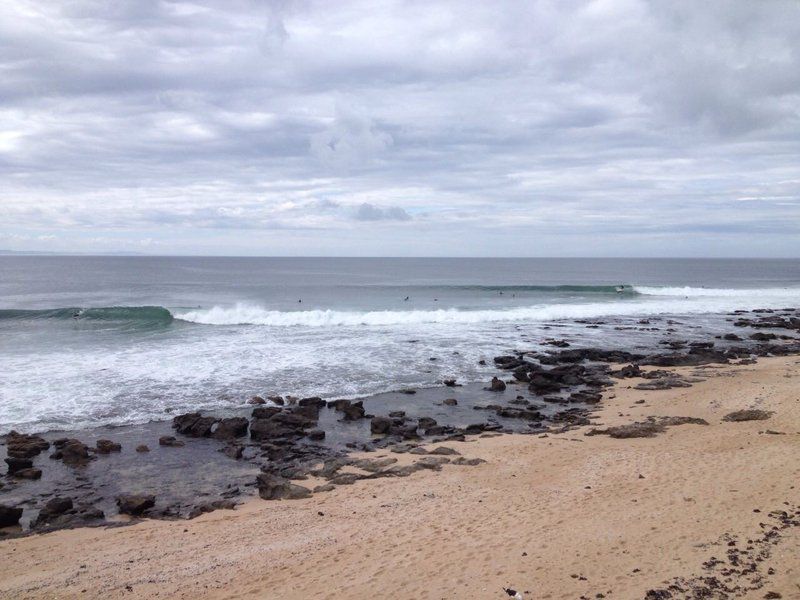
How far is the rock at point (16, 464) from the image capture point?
38.1ft

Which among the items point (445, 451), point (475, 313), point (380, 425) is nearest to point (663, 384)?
point (445, 451)

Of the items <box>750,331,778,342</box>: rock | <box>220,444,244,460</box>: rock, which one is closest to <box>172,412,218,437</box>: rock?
<box>220,444,244,460</box>: rock

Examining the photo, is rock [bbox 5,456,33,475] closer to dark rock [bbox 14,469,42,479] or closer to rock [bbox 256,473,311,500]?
dark rock [bbox 14,469,42,479]

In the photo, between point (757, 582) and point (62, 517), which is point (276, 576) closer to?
point (62, 517)

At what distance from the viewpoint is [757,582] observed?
640 centimetres

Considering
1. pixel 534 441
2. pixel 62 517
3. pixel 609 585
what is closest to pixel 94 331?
pixel 62 517

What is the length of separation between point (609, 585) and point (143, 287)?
211 feet

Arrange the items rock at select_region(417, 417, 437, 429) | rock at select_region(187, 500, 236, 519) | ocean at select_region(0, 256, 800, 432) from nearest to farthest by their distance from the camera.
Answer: rock at select_region(187, 500, 236, 519), rock at select_region(417, 417, 437, 429), ocean at select_region(0, 256, 800, 432)

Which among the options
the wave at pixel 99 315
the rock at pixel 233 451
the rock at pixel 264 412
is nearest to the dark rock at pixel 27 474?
the rock at pixel 233 451

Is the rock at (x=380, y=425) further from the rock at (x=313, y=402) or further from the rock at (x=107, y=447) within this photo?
the rock at (x=107, y=447)

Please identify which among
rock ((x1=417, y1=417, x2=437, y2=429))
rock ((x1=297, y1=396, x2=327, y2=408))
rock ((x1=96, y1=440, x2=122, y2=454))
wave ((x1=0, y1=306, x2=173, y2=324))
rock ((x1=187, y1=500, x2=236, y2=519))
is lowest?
rock ((x1=187, y1=500, x2=236, y2=519))

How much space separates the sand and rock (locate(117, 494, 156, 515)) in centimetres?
50

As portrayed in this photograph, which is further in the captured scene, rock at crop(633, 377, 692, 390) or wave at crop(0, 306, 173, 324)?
wave at crop(0, 306, 173, 324)

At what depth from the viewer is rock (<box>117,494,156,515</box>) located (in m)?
9.86
